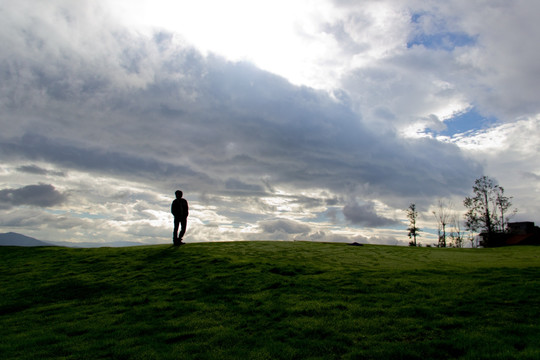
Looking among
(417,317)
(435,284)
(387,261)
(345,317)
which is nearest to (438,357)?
(417,317)

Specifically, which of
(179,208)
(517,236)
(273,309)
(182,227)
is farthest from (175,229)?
(517,236)

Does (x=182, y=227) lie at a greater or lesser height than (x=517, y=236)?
greater

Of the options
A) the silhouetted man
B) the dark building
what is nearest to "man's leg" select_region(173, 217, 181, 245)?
the silhouetted man

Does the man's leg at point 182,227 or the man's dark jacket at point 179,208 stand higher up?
the man's dark jacket at point 179,208

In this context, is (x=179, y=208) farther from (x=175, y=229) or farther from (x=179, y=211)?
(x=175, y=229)

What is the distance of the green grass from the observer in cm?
927

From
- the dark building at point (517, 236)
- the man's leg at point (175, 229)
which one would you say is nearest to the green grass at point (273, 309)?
the man's leg at point (175, 229)

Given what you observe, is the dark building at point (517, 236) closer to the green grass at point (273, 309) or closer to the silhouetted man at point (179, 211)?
the green grass at point (273, 309)

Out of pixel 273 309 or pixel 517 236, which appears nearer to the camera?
pixel 273 309

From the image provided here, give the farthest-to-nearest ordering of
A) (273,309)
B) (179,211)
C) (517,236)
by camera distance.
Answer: (517,236) < (179,211) < (273,309)

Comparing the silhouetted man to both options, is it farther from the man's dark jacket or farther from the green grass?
the green grass

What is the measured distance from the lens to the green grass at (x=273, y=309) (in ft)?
30.4

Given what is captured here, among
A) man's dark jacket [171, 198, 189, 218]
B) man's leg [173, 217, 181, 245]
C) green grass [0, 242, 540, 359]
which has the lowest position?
green grass [0, 242, 540, 359]

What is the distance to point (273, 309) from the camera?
Result: 12.6 meters
